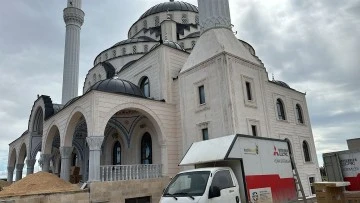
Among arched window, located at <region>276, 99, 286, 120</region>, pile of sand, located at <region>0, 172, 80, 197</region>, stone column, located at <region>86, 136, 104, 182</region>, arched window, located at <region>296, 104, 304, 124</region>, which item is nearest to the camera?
pile of sand, located at <region>0, 172, 80, 197</region>

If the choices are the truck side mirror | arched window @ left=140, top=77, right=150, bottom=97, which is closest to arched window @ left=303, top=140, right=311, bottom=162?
arched window @ left=140, top=77, right=150, bottom=97

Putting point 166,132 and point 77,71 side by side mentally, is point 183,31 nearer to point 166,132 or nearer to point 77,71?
point 77,71

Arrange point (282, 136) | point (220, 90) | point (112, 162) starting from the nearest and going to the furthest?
point (220, 90)
point (282, 136)
point (112, 162)

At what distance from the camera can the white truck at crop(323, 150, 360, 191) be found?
27.3 ft

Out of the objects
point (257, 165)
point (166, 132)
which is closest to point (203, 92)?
point (166, 132)

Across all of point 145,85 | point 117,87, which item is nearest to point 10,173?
point 145,85

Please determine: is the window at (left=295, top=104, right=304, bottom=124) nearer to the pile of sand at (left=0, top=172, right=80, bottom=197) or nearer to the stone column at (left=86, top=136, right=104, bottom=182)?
the stone column at (left=86, top=136, right=104, bottom=182)

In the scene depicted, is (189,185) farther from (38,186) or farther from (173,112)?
(173,112)

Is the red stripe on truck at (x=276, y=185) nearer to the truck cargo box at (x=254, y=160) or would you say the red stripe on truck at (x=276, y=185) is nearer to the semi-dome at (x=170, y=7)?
the truck cargo box at (x=254, y=160)

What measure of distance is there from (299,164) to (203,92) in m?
8.40

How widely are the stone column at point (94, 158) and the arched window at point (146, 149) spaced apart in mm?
5023

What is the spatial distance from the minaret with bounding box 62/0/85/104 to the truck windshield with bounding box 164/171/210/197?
72.9 feet

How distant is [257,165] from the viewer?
7.24 m

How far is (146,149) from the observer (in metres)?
17.0
